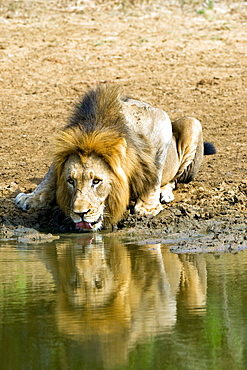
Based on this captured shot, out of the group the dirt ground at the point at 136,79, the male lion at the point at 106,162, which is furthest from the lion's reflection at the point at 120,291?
the dirt ground at the point at 136,79

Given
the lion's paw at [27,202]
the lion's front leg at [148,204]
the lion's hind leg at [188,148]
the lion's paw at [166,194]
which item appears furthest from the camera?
the lion's hind leg at [188,148]

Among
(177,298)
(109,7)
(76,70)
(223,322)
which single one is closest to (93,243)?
(177,298)

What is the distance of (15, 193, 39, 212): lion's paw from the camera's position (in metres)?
7.38

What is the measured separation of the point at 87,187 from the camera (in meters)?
6.49

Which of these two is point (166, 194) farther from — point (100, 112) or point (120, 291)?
point (120, 291)

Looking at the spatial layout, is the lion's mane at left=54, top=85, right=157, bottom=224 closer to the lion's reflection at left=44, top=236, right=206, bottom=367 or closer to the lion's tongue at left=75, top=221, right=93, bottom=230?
the lion's tongue at left=75, top=221, right=93, bottom=230

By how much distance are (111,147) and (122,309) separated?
2.62 m

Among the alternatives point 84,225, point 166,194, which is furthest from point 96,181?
point 166,194

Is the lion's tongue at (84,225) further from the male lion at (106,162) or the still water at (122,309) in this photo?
the still water at (122,309)

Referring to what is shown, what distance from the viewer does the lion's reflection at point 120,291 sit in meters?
3.67

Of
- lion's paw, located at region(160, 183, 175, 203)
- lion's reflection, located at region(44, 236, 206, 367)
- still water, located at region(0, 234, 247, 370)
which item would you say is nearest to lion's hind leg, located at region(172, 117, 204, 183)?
lion's paw, located at region(160, 183, 175, 203)

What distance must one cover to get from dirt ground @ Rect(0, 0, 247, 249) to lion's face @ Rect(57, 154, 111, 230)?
2.06ft

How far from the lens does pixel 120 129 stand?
6734 mm

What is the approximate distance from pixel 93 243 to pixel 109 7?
10.4 meters
